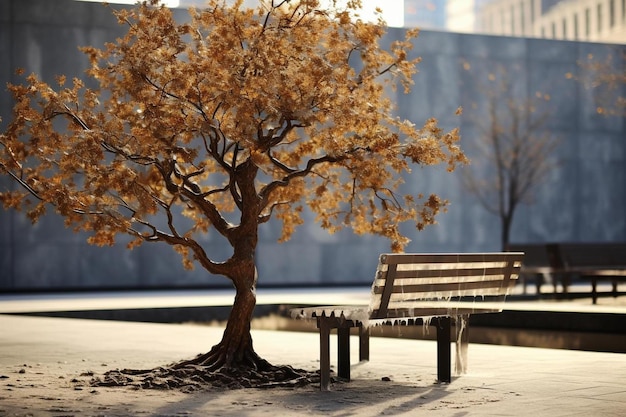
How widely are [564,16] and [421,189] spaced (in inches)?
589

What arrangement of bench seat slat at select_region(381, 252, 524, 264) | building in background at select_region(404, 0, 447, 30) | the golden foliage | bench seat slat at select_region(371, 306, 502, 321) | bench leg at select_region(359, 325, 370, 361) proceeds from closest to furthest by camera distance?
bench seat slat at select_region(381, 252, 524, 264) < bench seat slat at select_region(371, 306, 502, 321) < the golden foliage < bench leg at select_region(359, 325, 370, 361) < building in background at select_region(404, 0, 447, 30)

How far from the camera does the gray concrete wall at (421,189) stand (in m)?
25.9

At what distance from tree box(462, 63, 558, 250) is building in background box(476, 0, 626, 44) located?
19.9ft

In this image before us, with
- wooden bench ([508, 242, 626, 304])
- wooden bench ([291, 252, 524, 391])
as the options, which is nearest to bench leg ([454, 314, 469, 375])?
wooden bench ([291, 252, 524, 391])

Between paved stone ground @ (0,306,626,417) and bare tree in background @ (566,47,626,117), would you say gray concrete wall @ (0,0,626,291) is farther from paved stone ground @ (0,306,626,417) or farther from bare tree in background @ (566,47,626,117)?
paved stone ground @ (0,306,626,417)

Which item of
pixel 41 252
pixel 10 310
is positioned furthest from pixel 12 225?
pixel 10 310

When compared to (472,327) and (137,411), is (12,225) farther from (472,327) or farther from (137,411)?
(137,411)

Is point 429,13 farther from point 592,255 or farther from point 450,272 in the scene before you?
point 450,272

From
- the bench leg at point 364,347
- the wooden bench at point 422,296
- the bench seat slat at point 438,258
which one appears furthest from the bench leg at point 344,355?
the bench leg at point 364,347

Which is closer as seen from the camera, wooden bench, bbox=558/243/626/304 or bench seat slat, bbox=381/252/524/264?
bench seat slat, bbox=381/252/524/264

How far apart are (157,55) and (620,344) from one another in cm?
698

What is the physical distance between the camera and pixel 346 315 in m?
8.73

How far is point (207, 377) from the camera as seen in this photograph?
9203mm

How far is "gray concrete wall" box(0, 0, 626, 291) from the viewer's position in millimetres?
25906
